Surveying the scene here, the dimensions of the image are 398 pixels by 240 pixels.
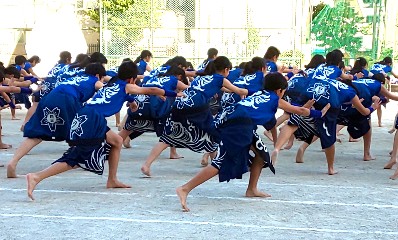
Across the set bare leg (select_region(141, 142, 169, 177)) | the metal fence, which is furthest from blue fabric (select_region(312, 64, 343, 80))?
the metal fence

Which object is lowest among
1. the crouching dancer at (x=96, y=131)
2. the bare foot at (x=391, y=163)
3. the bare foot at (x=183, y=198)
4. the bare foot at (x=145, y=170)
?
the bare foot at (x=391, y=163)

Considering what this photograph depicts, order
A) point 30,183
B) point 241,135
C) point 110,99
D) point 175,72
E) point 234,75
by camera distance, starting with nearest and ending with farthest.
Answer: point 241,135, point 30,183, point 110,99, point 175,72, point 234,75

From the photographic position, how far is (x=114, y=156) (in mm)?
7098

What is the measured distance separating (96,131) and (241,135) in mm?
1396

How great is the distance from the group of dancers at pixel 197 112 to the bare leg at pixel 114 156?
10 millimetres

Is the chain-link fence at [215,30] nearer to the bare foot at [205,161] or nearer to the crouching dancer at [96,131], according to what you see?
the bare foot at [205,161]

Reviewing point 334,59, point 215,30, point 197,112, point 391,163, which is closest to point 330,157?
point 391,163

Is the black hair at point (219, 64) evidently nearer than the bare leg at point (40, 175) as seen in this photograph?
No

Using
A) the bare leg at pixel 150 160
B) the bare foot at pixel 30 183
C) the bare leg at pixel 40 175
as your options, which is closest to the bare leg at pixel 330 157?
the bare leg at pixel 150 160

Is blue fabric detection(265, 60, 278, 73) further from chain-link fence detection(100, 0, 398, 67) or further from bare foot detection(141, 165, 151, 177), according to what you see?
chain-link fence detection(100, 0, 398, 67)

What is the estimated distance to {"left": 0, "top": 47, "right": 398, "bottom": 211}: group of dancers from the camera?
6.38 m

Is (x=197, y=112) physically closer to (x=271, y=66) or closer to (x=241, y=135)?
(x=241, y=135)

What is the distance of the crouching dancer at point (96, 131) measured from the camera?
661 cm

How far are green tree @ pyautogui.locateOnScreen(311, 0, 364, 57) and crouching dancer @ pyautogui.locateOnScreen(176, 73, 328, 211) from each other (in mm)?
19247
